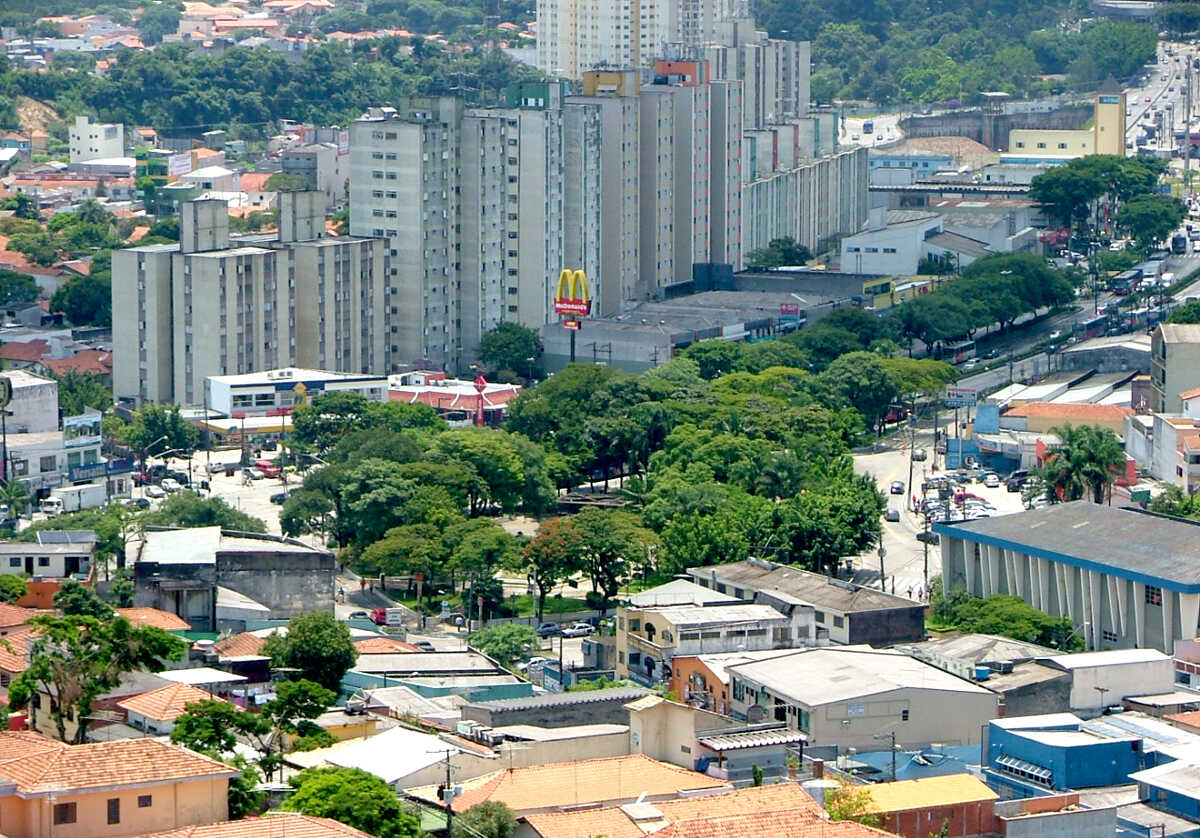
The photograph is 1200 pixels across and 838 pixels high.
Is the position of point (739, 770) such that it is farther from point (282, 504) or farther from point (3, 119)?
point (3, 119)

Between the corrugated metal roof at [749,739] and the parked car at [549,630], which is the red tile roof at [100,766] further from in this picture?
the parked car at [549,630]

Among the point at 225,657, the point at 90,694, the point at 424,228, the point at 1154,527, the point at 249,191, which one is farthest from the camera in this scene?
the point at 249,191

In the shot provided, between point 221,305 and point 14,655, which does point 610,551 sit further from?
point 221,305

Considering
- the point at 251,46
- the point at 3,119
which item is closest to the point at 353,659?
Answer: the point at 3,119

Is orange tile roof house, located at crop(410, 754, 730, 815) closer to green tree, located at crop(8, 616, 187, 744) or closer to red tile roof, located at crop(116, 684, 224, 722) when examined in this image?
red tile roof, located at crop(116, 684, 224, 722)

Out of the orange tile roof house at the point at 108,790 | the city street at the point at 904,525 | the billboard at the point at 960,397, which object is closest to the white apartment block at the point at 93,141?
the billboard at the point at 960,397

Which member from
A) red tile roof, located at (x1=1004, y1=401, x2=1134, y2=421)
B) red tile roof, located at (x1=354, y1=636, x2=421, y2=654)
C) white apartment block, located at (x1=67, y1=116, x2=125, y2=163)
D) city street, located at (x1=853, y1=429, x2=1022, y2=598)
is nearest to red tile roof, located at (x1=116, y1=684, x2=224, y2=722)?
red tile roof, located at (x1=354, y1=636, x2=421, y2=654)

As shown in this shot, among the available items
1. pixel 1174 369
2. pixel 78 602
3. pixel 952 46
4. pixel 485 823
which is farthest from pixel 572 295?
pixel 952 46
